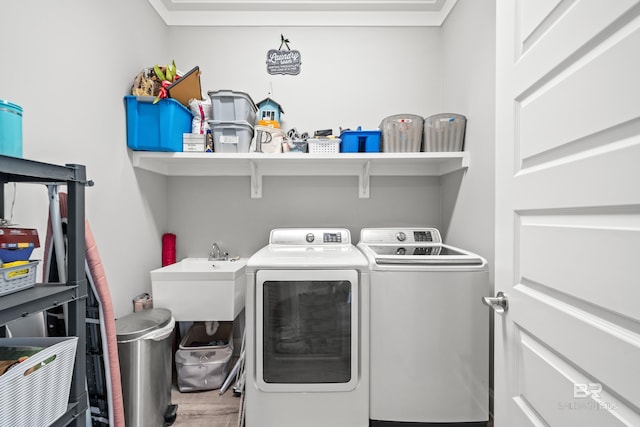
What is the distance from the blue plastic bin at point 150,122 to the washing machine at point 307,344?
1058 millimetres

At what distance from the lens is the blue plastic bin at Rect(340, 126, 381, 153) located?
1998mm

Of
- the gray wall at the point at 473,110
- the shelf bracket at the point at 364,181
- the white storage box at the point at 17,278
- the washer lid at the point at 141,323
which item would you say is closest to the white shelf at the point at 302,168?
the shelf bracket at the point at 364,181

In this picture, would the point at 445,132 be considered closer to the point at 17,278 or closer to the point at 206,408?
the point at 17,278

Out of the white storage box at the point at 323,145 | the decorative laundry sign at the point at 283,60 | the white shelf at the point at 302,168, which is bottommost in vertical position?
the white shelf at the point at 302,168

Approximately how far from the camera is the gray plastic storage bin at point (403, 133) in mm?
1955

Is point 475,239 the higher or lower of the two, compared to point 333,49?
lower

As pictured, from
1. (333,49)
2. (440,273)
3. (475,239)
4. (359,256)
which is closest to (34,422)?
(359,256)

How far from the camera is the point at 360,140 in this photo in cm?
203

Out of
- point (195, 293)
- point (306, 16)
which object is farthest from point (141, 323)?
point (306, 16)

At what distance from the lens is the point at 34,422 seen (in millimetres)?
770

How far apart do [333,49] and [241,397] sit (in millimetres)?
2599

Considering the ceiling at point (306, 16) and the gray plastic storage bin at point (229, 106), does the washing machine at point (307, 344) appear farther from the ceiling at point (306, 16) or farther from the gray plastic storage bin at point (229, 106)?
the ceiling at point (306, 16)

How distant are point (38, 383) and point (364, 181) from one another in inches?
79.2

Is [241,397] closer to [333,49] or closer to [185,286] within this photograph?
[185,286]
